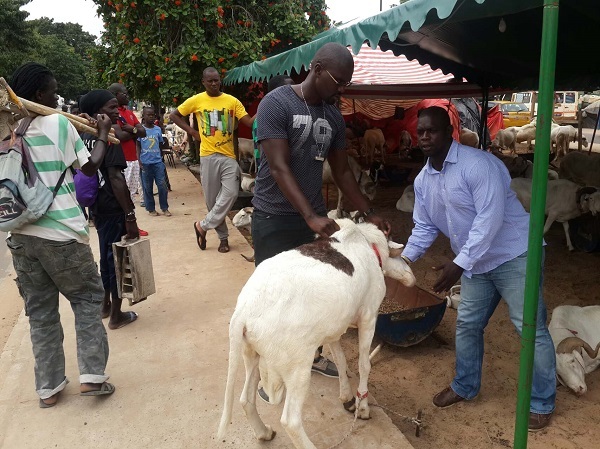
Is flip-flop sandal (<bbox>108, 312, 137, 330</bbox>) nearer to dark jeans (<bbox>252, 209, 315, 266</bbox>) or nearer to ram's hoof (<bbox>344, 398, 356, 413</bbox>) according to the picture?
dark jeans (<bbox>252, 209, 315, 266</bbox>)

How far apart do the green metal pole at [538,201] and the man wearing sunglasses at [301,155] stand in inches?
42.2

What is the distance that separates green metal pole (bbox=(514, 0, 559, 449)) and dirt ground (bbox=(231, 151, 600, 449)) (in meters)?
1.18

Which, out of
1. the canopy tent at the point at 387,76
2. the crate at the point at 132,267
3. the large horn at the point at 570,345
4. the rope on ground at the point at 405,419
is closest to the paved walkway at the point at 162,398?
the rope on ground at the point at 405,419

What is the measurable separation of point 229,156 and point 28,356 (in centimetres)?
327

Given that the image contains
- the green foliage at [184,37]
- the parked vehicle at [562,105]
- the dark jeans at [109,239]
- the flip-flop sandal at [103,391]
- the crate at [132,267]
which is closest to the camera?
the flip-flop sandal at [103,391]

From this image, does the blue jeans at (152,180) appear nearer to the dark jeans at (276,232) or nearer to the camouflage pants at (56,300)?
the camouflage pants at (56,300)

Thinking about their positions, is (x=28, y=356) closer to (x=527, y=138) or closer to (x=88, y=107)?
(x=88, y=107)

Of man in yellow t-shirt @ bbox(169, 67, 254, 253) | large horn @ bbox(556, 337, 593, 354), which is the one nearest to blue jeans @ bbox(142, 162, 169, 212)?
man in yellow t-shirt @ bbox(169, 67, 254, 253)

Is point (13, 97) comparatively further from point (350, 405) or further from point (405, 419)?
point (405, 419)

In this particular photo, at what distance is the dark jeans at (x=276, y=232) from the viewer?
9.68 ft

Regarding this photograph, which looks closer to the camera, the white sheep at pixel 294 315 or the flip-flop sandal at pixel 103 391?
the white sheep at pixel 294 315

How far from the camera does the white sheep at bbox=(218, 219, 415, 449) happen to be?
222cm

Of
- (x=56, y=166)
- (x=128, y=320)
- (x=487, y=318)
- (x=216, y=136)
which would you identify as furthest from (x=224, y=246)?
(x=487, y=318)

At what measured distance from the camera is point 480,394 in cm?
345
